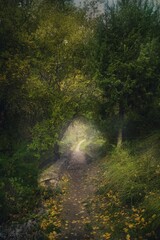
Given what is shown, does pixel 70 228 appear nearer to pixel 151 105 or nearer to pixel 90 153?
pixel 151 105

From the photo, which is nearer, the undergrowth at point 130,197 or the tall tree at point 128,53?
the undergrowth at point 130,197

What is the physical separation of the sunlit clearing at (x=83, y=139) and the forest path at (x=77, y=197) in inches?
42.0

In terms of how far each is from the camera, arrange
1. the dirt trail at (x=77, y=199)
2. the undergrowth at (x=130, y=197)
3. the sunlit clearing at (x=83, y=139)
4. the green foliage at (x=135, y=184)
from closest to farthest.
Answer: the undergrowth at (x=130, y=197)
the green foliage at (x=135, y=184)
the dirt trail at (x=77, y=199)
the sunlit clearing at (x=83, y=139)

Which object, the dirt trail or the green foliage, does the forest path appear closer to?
the dirt trail

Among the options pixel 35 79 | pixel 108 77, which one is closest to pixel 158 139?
pixel 108 77

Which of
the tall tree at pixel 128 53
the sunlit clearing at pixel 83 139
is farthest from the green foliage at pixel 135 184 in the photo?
the sunlit clearing at pixel 83 139

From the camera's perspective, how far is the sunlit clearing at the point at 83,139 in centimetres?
2024

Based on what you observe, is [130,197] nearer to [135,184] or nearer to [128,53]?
[135,184]

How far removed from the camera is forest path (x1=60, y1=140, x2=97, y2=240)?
9.60m

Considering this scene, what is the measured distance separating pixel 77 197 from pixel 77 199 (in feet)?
0.97

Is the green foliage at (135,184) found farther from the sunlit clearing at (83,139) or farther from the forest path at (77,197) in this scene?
the sunlit clearing at (83,139)

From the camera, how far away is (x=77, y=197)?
43.2ft

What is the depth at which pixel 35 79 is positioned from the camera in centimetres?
1612

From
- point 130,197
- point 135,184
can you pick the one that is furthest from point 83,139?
point 130,197
